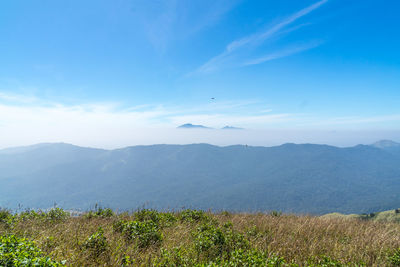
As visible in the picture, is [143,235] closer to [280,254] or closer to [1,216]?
[280,254]

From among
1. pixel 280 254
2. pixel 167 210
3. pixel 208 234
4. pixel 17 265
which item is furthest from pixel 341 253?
pixel 167 210

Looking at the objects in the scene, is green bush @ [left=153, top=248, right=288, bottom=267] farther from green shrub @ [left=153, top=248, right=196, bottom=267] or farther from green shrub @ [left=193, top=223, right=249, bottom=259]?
green shrub @ [left=193, top=223, right=249, bottom=259]

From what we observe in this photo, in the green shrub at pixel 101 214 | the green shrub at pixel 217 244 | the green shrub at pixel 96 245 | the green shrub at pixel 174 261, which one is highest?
the green shrub at pixel 96 245

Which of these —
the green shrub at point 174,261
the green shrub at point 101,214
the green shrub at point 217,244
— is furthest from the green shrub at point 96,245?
the green shrub at point 101,214

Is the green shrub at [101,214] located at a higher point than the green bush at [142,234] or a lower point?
lower

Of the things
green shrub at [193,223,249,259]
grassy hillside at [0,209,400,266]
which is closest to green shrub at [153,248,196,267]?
grassy hillside at [0,209,400,266]

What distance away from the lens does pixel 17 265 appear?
10.3 feet

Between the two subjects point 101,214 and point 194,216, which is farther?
point 101,214

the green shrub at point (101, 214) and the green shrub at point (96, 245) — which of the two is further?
the green shrub at point (101, 214)

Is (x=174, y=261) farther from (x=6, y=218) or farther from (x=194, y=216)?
(x=6, y=218)

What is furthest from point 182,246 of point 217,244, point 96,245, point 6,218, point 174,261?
point 6,218

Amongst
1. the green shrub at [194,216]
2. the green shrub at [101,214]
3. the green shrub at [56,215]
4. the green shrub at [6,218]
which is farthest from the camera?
the green shrub at [101,214]

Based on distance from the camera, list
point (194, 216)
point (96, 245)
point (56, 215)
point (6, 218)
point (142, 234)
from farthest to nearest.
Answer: point (194, 216) < point (56, 215) < point (6, 218) < point (142, 234) < point (96, 245)

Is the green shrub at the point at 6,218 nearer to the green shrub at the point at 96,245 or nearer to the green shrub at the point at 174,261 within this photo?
the green shrub at the point at 96,245
